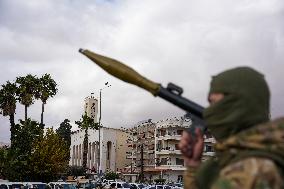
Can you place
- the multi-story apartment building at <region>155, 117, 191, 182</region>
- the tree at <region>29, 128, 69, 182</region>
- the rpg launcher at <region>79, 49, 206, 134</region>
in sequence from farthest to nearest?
1. the multi-story apartment building at <region>155, 117, 191, 182</region>
2. the tree at <region>29, 128, 69, 182</region>
3. the rpg launcher at <region>79, 49, 206, 134</region>

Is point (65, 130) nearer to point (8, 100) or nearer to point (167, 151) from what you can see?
point (167, 151)

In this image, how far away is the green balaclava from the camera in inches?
61.3

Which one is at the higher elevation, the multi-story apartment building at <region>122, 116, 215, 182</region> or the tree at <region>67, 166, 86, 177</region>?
the multi-story apartment building at <region>122, 116, 215, 182</region>

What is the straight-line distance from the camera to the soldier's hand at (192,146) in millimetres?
1896

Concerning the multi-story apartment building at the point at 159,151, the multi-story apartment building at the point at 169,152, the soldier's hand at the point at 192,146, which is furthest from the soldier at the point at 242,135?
the multi-story apartment building at the point at 169,152

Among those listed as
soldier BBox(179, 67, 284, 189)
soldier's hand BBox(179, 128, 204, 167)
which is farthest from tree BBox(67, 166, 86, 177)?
soldier BBox(179, 67, 284, 189)

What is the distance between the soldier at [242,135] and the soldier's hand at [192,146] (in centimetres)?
22

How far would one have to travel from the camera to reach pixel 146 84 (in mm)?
2361

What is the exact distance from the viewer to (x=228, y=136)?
5.28 ft

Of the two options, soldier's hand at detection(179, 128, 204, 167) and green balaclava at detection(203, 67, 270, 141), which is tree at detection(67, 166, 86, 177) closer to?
soldier's hand at detection(179, 128, 204, 167)

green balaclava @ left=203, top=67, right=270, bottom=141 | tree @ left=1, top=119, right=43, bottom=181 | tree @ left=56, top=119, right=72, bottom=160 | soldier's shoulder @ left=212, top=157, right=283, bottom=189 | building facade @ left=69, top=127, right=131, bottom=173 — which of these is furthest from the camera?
tree @ left=56, top=119, right=72, bottom=160

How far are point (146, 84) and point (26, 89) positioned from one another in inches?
2287

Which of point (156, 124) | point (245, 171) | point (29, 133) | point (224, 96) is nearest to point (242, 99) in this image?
point (224, 96)

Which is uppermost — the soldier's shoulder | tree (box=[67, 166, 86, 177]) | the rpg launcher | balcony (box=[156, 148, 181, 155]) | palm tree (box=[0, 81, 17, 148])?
palm tree (box=[0, 81, 17, 148])
